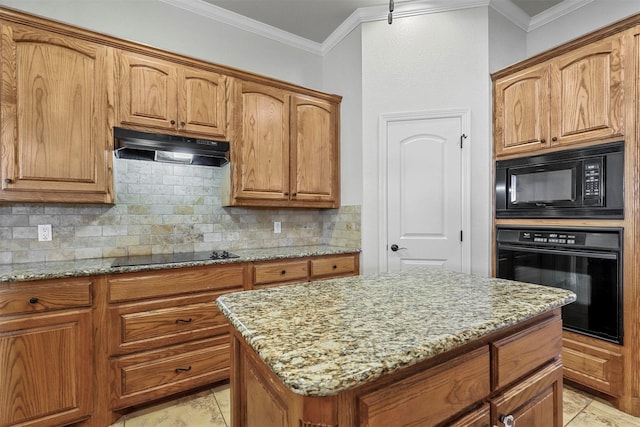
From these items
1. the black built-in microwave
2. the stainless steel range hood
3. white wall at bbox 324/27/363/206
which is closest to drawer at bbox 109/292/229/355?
the stainless steel range hood

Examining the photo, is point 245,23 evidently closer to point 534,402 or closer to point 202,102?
point 202,102

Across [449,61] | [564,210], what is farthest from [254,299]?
[449,61]

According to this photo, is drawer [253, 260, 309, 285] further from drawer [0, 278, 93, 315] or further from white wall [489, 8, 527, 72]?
white wall [489, 8, 527, 72]

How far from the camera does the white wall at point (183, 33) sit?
94.0 inches

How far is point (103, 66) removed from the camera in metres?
2.17

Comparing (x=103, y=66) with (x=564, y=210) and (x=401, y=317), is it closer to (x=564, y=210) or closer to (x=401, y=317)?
(x=401, y=317)

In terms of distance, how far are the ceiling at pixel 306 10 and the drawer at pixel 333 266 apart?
2.29 meters

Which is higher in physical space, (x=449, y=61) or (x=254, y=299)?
(x=449, y=61)

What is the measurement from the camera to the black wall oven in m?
2.03

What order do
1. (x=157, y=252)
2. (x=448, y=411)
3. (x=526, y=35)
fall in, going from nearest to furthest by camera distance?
1. (x=448, y=411)
2. (x=157, y=252)
3. (x=526, y=35)

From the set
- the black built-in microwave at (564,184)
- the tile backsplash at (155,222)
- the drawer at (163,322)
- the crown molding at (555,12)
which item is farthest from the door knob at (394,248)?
the crown molding at (555,12)

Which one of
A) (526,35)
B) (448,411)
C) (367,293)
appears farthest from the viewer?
(526,35)

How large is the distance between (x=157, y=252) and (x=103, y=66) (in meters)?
1.39

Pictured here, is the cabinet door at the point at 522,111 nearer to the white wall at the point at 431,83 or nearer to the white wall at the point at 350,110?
the white wall at the point at 431,83
